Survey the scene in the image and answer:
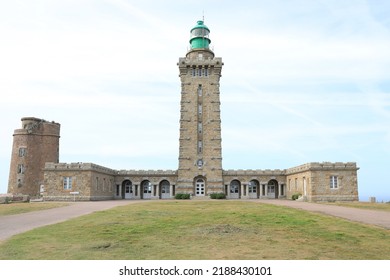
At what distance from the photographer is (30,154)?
153 ft

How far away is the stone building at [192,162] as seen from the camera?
147ft

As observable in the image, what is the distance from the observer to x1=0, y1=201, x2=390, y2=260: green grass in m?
8.41

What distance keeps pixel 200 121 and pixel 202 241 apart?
36.4 metres

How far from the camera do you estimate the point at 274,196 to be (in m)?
47.8

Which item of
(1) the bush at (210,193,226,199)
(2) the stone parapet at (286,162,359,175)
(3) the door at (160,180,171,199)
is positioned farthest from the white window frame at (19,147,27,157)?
(2) the stone parapet at (286,162,359,175)

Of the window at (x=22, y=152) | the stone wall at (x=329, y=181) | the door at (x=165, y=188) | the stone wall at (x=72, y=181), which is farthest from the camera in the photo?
the door at (x=165, y=188)

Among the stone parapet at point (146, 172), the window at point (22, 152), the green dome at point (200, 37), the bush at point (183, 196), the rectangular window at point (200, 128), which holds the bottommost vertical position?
the bush at point (183, 196)

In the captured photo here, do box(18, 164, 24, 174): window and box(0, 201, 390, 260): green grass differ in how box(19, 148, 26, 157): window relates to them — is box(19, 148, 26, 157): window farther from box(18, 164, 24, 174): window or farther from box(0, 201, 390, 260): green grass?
box(0, 201, 390, 260): green grass

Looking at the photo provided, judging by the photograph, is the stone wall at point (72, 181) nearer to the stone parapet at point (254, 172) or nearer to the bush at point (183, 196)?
the bush at point (183, 196)

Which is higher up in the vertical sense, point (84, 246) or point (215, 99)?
point (215, 99)

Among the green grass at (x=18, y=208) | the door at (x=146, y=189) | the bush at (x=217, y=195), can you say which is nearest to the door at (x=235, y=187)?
the bush at (x=217, y=195)
